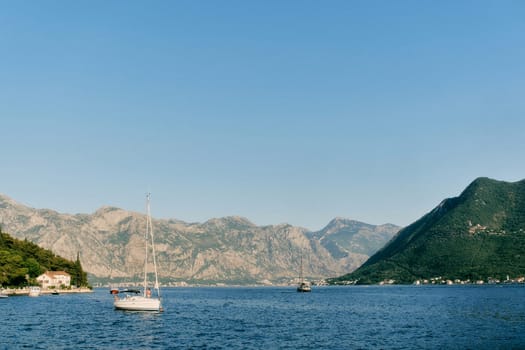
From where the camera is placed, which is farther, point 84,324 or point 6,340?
point 84,324

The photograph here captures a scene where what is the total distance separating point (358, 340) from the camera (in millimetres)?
76875

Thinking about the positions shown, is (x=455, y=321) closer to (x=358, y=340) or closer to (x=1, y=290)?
(x=358, y=340)

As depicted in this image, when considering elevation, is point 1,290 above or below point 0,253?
below

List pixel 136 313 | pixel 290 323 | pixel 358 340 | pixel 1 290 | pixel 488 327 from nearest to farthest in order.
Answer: pixel 358 340, pixel 488 327, pixel 290 323, pixel 136 313, pixel 1 290

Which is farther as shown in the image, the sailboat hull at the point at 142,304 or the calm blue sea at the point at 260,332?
the sailboat hull at the point at 142,304

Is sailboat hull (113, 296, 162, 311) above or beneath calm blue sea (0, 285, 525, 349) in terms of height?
above

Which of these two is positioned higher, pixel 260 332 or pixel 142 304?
pixel 142 304

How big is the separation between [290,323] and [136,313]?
128 feet

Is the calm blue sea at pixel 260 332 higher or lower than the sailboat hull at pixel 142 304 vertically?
lower

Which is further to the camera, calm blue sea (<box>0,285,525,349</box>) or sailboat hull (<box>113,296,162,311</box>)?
sailboat hull (<box>113,296,162,311</box>)

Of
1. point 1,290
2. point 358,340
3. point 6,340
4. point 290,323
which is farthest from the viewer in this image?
point 1,290

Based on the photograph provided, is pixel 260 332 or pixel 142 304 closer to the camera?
pixel 260 332

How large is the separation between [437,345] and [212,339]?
31245 mm


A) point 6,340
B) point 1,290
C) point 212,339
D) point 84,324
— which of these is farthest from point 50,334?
point 1,290
